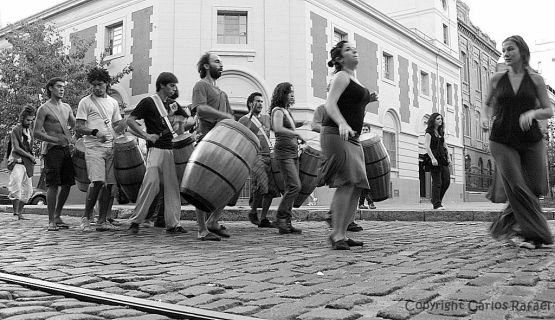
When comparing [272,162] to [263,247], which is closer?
[263,247]

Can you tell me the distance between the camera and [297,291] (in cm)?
Answer: 307

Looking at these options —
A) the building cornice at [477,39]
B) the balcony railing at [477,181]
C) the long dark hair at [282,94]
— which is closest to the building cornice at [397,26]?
the building cornice at [477,39]

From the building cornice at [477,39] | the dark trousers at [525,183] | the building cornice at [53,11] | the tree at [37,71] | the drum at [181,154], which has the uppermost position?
the building cornice at [477,39]

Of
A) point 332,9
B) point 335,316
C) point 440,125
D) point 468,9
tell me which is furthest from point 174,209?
point 468,9

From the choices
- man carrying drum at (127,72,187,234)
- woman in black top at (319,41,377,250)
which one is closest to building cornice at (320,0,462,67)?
man carrying drum at (127,72,187,234)

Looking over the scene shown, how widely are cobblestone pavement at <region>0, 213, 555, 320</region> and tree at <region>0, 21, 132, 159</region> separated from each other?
576 inches

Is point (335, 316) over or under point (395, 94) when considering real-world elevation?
under

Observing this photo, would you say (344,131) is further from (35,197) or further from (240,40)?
(35,197)

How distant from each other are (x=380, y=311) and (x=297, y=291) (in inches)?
26.2

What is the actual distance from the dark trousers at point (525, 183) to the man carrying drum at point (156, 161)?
3467 millimetres

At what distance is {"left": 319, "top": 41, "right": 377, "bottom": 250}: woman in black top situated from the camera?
4824mm

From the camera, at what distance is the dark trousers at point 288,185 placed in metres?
6.54

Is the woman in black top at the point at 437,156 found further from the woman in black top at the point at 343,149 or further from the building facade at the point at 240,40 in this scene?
the building facade at the point at 240,40

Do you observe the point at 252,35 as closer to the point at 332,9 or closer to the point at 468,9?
the point at 332,9
